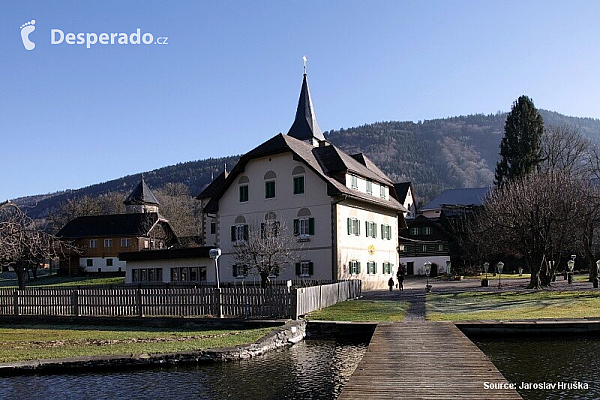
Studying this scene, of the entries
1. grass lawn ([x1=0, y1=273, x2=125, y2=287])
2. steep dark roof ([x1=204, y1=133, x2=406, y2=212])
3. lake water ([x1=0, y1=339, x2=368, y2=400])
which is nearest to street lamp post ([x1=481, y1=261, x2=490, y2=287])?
steep dark roof ([x1=204, y1=133, x2=406, y2=212])

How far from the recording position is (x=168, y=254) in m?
49.8

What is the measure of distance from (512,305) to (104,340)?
18.1m

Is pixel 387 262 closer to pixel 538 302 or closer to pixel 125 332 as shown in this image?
pixel 538 302

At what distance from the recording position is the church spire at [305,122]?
202 feet

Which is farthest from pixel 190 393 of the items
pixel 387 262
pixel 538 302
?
pixel 387 262

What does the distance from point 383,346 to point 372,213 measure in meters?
32.2

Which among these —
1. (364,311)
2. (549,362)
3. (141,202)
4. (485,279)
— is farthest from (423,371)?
(141,202)

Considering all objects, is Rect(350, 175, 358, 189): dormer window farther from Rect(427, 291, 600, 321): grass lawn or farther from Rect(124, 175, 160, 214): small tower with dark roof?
Rect(124, 175, 160, 214): small tower with dark roof

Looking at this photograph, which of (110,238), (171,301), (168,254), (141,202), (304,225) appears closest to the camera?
(171,301)

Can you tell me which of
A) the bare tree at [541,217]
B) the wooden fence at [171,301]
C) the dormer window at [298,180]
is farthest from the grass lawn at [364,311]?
the dormer window at [298,180]

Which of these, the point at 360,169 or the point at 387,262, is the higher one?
the point at 360,169

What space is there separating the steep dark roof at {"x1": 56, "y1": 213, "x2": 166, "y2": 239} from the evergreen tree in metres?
43.8

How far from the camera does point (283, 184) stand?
44.7m

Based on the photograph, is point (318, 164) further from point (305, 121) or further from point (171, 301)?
point (171, 301)
